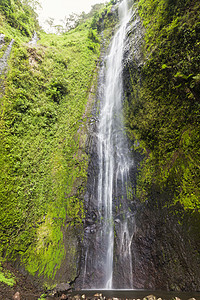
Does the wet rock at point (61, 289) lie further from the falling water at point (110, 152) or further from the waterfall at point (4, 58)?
the waterfall at point (4, 58)

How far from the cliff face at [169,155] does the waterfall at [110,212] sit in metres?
0.49

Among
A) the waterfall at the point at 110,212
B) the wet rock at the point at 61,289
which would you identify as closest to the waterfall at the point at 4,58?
the waterfall at the point at 110,212

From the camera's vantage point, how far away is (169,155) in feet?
18.6

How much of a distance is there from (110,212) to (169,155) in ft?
Answer: 11.0

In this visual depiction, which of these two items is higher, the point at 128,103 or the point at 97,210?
the point at 128,103

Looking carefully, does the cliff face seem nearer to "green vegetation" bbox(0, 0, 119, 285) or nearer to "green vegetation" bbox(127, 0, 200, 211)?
"green vegetation" bbox(127, 0, 200, 211)

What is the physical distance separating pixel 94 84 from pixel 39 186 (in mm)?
8349

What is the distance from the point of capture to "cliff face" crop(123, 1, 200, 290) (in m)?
4.71

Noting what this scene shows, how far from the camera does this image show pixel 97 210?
6.62m

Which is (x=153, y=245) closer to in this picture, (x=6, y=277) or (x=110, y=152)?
(x=110, y=152)

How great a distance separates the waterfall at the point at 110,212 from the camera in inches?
218

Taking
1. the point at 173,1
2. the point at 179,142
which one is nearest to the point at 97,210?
the point at 179,142

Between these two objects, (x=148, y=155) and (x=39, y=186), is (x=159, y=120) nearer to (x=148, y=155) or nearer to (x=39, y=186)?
(x=148, y=155)

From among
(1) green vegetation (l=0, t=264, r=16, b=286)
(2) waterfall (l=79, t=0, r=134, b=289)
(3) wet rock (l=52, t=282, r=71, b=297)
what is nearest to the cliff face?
(2) waterfall (l=79, t=0, r=134, b=289)
